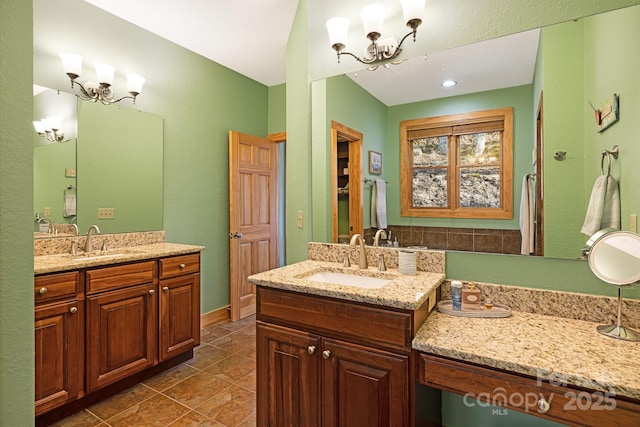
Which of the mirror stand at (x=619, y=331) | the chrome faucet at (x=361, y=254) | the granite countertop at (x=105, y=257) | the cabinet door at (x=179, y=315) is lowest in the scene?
the cabinet door at (x=179, y=315)

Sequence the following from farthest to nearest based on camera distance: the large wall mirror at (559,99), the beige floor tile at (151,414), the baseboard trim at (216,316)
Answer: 1. the baseboard trim at (216,316)
2. the beige floor tile at (151,414)
3. the large wall mirror at (559,99)

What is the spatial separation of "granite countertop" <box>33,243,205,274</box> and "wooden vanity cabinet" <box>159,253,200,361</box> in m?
0.08

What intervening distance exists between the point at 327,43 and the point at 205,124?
6.11 feet

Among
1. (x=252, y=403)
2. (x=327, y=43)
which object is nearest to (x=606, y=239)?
(x=327, y=43)

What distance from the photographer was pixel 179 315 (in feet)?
8.53

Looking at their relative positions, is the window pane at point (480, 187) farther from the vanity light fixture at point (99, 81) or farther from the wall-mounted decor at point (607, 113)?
the vanity light fixture at point (99, 81)

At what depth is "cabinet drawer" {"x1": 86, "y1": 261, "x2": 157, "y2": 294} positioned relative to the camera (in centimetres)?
204

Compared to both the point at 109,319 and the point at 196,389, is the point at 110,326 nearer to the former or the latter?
the point at 109,319

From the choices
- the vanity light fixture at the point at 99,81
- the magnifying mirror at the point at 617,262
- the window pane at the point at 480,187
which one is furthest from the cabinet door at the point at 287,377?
the vanity light fixture at the point at 99,81

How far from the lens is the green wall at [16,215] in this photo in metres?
0.82

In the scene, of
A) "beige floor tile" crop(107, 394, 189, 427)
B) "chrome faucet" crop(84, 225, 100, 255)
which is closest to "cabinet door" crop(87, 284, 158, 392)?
"beige floor tile" crop(107, 394, 189, 427)

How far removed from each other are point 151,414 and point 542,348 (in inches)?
86.3

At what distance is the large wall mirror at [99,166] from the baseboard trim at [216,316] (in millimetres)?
1139

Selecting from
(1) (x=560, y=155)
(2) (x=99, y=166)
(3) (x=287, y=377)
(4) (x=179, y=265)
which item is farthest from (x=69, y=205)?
(1) (x=560, y=155)
